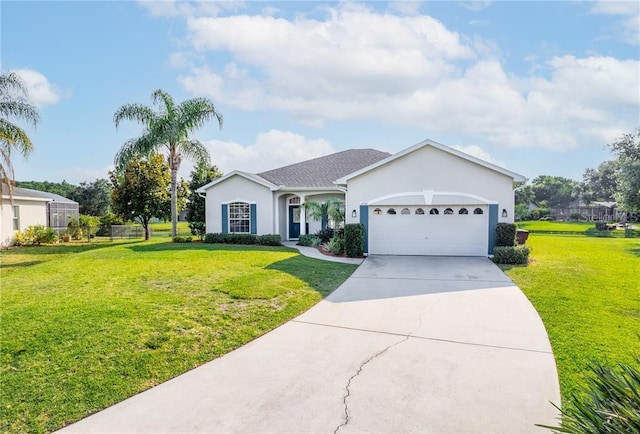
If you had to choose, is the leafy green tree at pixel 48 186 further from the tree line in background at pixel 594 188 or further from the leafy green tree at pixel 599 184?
the leafy green tree at pixel 599 184

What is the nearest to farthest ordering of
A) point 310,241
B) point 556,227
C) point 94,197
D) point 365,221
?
point 365,221 < point 310,241 < point 94,197 < point 556,227

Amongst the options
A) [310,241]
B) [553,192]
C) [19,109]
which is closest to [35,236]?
[19,109]

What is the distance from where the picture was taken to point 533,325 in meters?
6.41

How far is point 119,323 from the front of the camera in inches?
237

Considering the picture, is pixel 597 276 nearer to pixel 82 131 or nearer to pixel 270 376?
pixel 270 376

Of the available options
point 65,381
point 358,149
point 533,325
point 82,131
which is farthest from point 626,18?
point 82,131

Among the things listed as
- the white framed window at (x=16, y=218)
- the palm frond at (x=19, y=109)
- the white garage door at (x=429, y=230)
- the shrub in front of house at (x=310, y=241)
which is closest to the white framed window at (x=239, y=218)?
the shrub in front of house at (x=310, y=241)

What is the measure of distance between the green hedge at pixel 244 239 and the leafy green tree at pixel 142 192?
6481 millimetres

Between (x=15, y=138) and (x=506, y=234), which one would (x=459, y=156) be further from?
(x=15, y=138)

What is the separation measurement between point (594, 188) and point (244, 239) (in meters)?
72.9

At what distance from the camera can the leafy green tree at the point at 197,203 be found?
23734mm

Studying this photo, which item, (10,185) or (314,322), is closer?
(314,322)

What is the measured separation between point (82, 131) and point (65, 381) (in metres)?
15.8

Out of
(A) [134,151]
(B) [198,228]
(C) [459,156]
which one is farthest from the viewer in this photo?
(B) [198,228]
